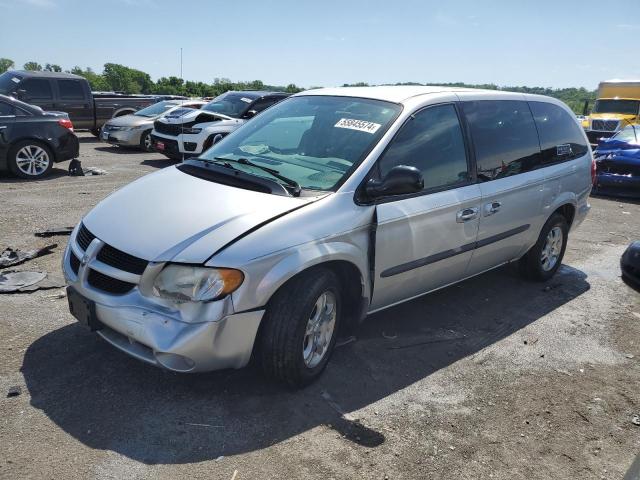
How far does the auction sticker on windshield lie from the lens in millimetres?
3775

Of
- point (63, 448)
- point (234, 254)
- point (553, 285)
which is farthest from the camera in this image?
point (553, 285)

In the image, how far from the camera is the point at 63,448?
8.97 feet

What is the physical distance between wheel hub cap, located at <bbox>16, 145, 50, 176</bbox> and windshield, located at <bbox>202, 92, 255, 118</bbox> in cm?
445

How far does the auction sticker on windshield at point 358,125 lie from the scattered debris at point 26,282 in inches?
108

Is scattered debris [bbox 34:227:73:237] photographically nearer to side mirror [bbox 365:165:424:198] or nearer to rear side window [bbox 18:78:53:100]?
side mirror [bbox 365:165:424:198]

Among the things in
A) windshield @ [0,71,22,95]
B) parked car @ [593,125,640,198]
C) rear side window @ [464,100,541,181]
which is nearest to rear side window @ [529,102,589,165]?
rear side window @ [464,100,541,181]

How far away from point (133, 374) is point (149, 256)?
0.90 m

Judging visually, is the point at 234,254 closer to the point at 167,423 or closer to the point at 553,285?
the point at 167,423

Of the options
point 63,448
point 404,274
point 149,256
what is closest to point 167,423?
point 63,448

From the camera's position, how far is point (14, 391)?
124 inches

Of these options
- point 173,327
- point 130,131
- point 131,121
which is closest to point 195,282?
point 173,327

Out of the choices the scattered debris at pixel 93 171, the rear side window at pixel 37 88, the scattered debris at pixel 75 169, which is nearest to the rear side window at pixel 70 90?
the rear side window at pixel 37 88

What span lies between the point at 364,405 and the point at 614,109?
20406 millimetres

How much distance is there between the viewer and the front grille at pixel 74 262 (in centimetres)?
335
